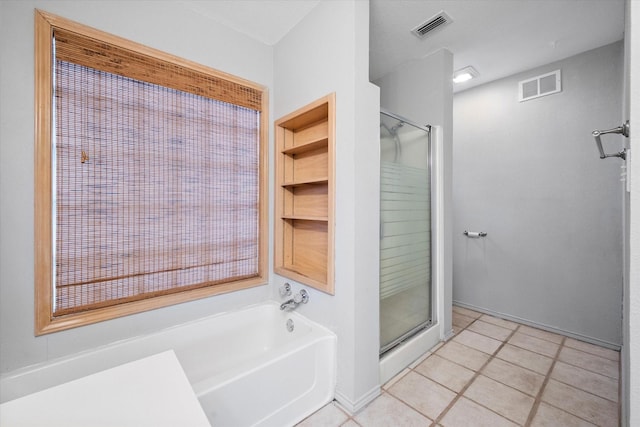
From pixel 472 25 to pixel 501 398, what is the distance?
2.64m

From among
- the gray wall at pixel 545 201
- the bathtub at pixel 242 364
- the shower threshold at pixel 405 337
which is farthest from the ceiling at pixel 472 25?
the shower threshold at pixel 405 337

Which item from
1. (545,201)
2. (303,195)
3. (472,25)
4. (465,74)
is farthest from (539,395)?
(465,74)

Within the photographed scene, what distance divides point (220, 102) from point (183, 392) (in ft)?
5.81

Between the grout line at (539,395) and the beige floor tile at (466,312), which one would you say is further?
the beige floor tile at (466,312)

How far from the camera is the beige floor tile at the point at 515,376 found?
177 cm

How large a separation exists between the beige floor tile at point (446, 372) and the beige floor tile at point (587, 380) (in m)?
0.63

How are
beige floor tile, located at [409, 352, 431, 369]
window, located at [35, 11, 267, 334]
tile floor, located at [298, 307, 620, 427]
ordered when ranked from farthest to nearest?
beige floor tile, located at [409, 352, 431, 369] → tile floor, located at [298, 307, 620, 427] → window, located at [35, 11, 267, 334]

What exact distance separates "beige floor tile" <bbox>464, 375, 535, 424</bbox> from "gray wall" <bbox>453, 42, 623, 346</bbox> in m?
1.27

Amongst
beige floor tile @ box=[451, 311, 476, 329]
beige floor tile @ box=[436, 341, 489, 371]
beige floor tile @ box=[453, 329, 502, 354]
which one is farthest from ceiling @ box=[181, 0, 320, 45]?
beige floor tile @ box=[451, 311, 476, 329]

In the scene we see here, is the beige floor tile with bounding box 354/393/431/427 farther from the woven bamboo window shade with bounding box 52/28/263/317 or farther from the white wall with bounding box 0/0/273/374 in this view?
the white wall with bounding box 0/0/273/374

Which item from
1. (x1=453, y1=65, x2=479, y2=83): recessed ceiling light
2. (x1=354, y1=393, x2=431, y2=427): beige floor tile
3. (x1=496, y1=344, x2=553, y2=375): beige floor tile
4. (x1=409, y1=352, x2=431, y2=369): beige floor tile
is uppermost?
(x1=453, y1=65, x2=479, y2=83): recessed ceiling light

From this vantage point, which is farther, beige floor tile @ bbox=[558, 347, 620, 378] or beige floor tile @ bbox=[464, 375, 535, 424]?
beige floor tile @ bbox=[558, 347, 620, 378]

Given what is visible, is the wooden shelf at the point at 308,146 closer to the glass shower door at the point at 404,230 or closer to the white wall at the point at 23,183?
the glass shower door at the point at 404,230

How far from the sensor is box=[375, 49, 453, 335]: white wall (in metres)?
2.34
